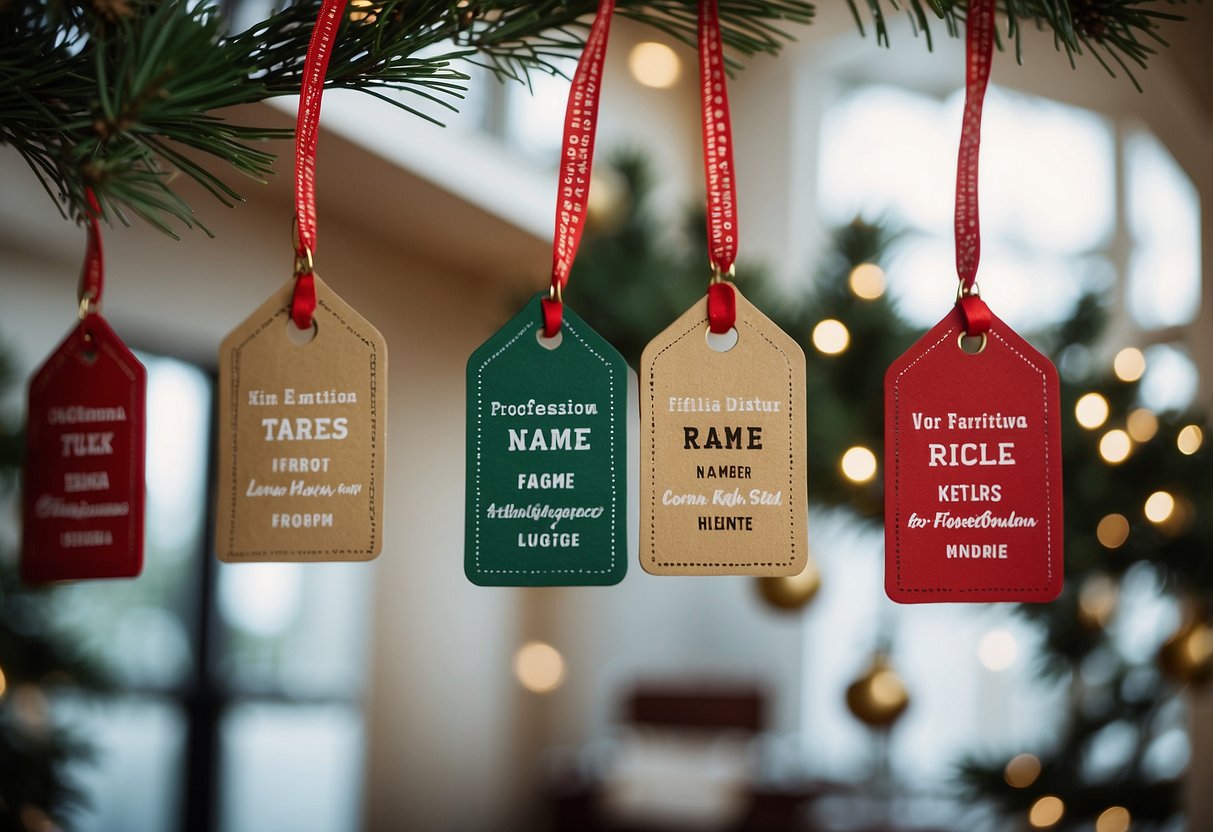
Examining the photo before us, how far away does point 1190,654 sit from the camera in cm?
152

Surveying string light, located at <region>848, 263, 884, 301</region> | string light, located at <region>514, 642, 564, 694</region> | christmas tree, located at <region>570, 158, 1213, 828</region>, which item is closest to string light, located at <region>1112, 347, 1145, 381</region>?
christmas tree, located at <region>570, 158, 1213, 828</region>

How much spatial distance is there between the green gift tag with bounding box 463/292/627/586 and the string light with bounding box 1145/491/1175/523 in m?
0.94

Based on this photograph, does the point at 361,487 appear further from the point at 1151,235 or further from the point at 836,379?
the point at 1151,235

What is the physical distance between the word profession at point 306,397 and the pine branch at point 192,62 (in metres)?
0.12

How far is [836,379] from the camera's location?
1.39 meters

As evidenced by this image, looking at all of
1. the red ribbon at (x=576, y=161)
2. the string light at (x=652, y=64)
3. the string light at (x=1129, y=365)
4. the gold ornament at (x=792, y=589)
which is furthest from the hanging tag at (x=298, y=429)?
the string light at (x=652, y=64)

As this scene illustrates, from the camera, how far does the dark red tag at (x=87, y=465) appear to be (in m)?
0.70

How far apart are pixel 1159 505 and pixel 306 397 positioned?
1.10 metres

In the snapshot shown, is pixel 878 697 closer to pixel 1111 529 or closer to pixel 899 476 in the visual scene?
pixel 1111 529

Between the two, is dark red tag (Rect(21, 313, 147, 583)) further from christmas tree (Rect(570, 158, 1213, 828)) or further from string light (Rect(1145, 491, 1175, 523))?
string light (Rect(1145, 491, 1175, 523))

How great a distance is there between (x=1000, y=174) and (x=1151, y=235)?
2.56ft

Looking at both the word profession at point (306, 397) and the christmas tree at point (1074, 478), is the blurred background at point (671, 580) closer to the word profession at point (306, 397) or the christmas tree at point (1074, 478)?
the christmas tree at point (1074, 478)

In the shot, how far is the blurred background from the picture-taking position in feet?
4.93

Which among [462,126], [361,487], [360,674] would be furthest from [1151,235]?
[361,487]
